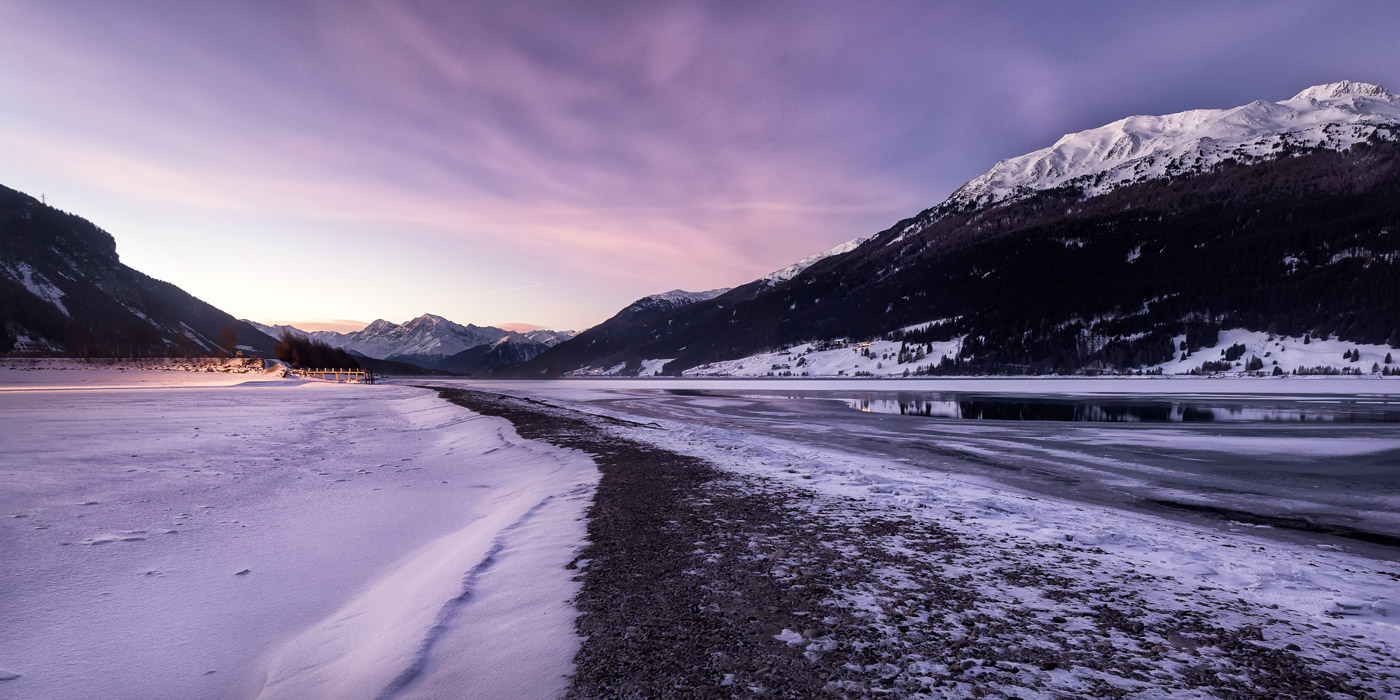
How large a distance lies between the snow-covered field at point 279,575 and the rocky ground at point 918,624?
2.25ft

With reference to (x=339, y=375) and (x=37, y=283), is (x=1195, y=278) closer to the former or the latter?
(x=339, y=375)

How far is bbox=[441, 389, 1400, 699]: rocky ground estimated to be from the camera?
3238 millimetres

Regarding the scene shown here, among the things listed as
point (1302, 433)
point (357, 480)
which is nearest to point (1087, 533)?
point (357, 480)

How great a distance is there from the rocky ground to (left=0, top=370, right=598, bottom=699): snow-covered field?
687 mm

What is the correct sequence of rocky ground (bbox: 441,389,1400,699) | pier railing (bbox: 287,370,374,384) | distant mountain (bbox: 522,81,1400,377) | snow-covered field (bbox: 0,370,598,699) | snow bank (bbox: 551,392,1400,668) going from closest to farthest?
rocky ground (bbox: 441,389,1400,699) → snow-covered field (bbox: 0,370,598,699) → snow bank (bbox: 551,392,1400,668) → pier railing (bbox: 287,370,374,384) → distant mountain (bbox: 522,81,1400,377)

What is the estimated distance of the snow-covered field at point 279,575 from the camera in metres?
3.57

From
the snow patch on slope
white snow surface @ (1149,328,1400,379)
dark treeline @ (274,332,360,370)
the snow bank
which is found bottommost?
the snow bank

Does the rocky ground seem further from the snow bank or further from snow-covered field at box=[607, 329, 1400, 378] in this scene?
snow-covered field at box=[607, 329, 1400, 378]

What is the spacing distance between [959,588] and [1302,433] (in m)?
25.9

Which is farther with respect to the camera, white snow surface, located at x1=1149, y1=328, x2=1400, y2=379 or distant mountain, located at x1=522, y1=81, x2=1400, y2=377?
distant mountain, located at x1=522, y1=81, x2=1400, y2=377

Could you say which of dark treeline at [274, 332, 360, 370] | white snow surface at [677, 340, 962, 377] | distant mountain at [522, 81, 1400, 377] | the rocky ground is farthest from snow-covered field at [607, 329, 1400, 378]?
the rocky ground

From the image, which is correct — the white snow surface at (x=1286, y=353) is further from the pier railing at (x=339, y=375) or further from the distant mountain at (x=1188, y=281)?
the pier railing at (x=339, y=375)

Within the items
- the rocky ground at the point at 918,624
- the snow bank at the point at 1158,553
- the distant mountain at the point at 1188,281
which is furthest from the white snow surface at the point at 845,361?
the rocky ground at the point at 918,624

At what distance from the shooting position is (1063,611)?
14.3 ft
